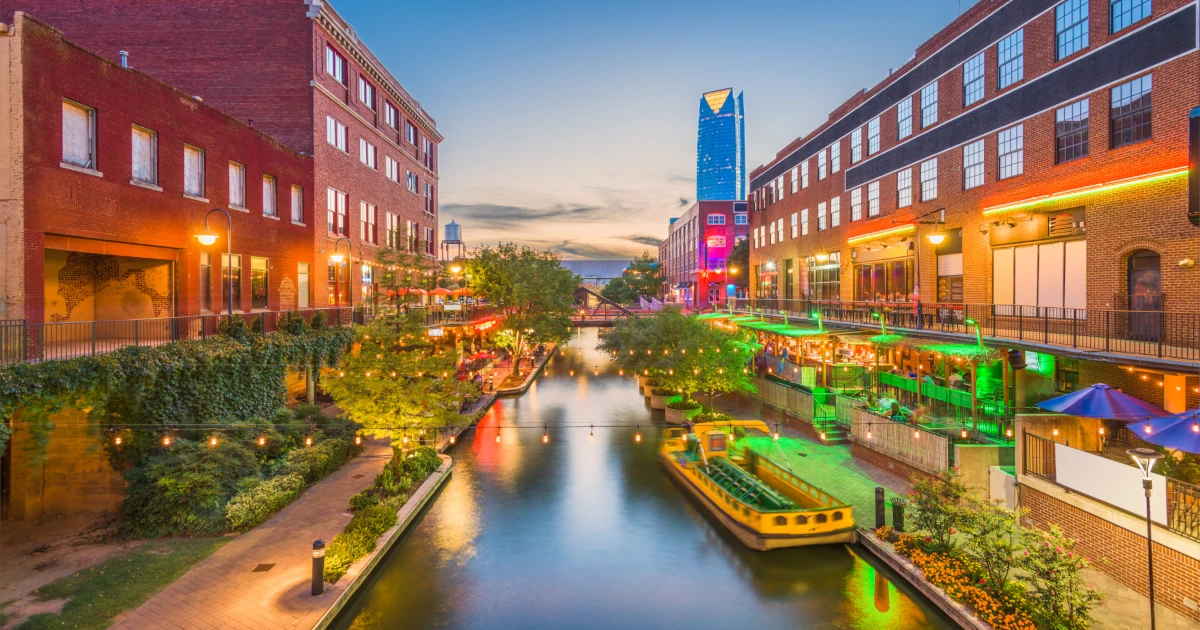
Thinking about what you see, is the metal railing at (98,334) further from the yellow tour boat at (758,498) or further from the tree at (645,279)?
the tree at (645,279)

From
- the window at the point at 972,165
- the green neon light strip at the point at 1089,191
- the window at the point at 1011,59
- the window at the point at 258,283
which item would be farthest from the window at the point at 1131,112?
the window at the point at 258,283

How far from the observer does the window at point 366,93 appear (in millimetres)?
35688

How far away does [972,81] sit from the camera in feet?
84.5

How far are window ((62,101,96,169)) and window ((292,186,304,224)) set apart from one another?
1138cm

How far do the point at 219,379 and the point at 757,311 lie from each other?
3560 centimetres

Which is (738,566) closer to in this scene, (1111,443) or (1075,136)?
(1111,443)

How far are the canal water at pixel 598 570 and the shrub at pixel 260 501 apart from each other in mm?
3809

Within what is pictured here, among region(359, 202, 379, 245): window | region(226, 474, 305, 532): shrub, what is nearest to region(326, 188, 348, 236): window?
region(359, 202, 379, 245): window

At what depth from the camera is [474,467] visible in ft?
81.2

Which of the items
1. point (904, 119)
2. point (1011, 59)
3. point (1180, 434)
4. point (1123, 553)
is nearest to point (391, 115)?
point (904, 119)

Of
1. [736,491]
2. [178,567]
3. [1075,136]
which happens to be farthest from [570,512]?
[1075,136]

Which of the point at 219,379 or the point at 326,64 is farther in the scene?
the point at 326,64

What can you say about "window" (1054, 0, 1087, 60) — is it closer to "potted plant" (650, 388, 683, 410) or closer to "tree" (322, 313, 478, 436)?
"potted plant" (650, 388, 683, 410)

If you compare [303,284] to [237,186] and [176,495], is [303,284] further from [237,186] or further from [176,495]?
[176,495]
